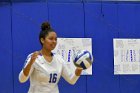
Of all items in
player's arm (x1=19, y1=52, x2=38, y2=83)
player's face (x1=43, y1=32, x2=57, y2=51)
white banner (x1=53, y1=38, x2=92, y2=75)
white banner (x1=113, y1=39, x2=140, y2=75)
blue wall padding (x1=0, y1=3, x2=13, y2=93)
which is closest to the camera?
player's arm (x1=19, y1=52, x2=38, y2=83)

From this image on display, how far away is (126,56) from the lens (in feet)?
18.5

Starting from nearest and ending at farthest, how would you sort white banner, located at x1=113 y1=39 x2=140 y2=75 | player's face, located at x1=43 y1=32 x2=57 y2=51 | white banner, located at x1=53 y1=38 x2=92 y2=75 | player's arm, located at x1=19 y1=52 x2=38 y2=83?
player's arm, located at x1=19 y1=52 x2=38 y2=83
player's face, located at x1=43 y1=32 x2=57 y2=51
white banner, located at x1=53 y1=38 x2=92 y2=75
white banner, located at x1=113 y1=39 x2=140 y2=75

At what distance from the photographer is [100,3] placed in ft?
18.4

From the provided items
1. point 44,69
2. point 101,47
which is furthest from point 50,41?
point 101,47

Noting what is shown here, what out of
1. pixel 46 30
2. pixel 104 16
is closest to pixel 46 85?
pixel 46 30

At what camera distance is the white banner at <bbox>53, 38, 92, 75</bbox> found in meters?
5.47

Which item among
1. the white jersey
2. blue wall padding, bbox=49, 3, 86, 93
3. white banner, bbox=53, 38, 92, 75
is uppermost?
blue wall padding, bbox=49, 3, 86, 93

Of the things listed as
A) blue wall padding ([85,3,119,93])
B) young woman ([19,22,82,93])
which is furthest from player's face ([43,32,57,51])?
blue wall padding ([85,3,119,93])

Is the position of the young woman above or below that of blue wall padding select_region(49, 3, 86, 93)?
below

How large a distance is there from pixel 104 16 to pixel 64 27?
0.69 m

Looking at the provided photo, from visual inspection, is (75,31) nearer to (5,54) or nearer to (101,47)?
(101,47)

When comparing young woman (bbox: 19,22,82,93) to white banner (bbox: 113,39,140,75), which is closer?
young woman (bbox: 19,22,82,93)

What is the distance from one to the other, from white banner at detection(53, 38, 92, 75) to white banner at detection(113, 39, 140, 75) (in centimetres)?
47

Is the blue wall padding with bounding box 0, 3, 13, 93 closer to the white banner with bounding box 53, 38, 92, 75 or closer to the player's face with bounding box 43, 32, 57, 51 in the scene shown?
the white banner with bounding box 53, 38, 92, 75
